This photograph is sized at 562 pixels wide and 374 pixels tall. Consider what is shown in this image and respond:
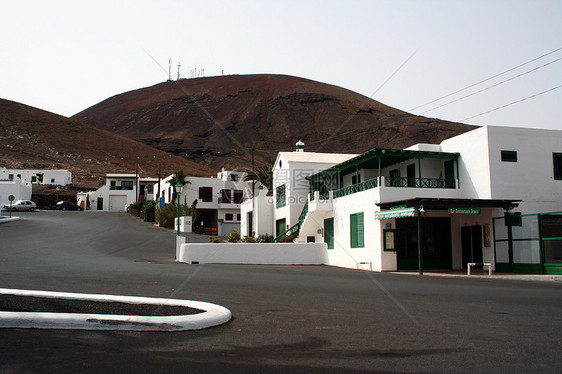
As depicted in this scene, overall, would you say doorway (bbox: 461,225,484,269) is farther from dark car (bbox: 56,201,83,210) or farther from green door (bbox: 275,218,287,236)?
dark car (bbox: 56,201,83,210)

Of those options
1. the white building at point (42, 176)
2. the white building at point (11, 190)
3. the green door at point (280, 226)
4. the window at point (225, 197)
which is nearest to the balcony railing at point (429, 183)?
the green door at point (280, 226)

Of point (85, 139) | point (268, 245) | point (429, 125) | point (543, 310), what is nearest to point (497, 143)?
point (268, 245)

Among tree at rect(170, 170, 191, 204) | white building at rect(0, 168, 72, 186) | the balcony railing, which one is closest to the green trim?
the balcony railing

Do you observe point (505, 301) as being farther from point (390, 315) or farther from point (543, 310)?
point (390, 315)

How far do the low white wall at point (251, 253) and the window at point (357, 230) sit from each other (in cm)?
287

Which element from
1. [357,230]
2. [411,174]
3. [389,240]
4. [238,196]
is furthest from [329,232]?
[238,196]

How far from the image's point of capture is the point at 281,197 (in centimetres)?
3444

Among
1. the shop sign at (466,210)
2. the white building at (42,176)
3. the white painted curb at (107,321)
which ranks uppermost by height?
the white building at (42,176)

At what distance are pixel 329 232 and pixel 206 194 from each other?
32.5 m

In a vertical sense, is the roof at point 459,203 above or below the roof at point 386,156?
below

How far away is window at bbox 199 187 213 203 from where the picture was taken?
5838 cm

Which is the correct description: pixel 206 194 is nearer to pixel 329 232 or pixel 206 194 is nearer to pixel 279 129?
pixel 329 232

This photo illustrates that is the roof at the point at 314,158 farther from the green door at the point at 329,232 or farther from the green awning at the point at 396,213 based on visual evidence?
the green awning at the point at 396,213

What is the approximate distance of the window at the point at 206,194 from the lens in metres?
58.4
